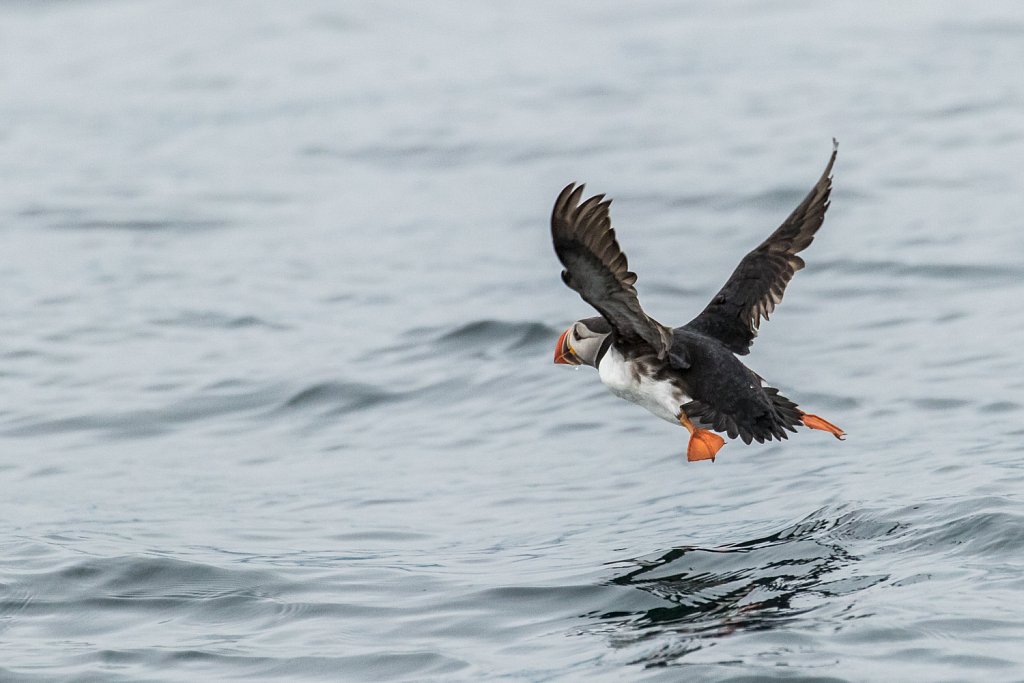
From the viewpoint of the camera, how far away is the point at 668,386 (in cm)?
644

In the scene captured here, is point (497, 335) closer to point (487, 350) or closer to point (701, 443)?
point (487, 350)

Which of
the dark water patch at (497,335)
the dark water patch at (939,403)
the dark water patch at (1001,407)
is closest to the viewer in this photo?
the dark water patch at (1001,407)

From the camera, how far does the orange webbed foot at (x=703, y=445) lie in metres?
6.27

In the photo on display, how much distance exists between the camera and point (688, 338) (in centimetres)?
663

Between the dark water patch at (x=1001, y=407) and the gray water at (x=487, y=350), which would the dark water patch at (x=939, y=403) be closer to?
the gray water at (x=487, y=350)

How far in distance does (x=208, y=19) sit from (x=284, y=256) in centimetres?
974

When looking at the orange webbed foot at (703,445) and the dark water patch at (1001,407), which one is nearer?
the orange webbed foot at (703,445)

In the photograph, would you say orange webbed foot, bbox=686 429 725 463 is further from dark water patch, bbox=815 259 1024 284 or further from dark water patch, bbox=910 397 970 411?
dark water patch, bbox=815 259 1024 284

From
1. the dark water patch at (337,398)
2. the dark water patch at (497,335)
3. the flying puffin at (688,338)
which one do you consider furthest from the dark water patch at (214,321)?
the flying puffin at (688,338)

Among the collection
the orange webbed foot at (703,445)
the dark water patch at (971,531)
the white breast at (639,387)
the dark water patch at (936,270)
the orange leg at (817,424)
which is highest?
the white breast at (639,387)

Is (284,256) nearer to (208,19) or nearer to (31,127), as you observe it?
(31,127)

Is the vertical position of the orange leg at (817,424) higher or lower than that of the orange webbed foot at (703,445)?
higher

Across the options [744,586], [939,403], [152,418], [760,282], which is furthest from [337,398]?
[744,586]

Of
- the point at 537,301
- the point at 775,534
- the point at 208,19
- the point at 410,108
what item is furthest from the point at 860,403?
the point at 208,19
